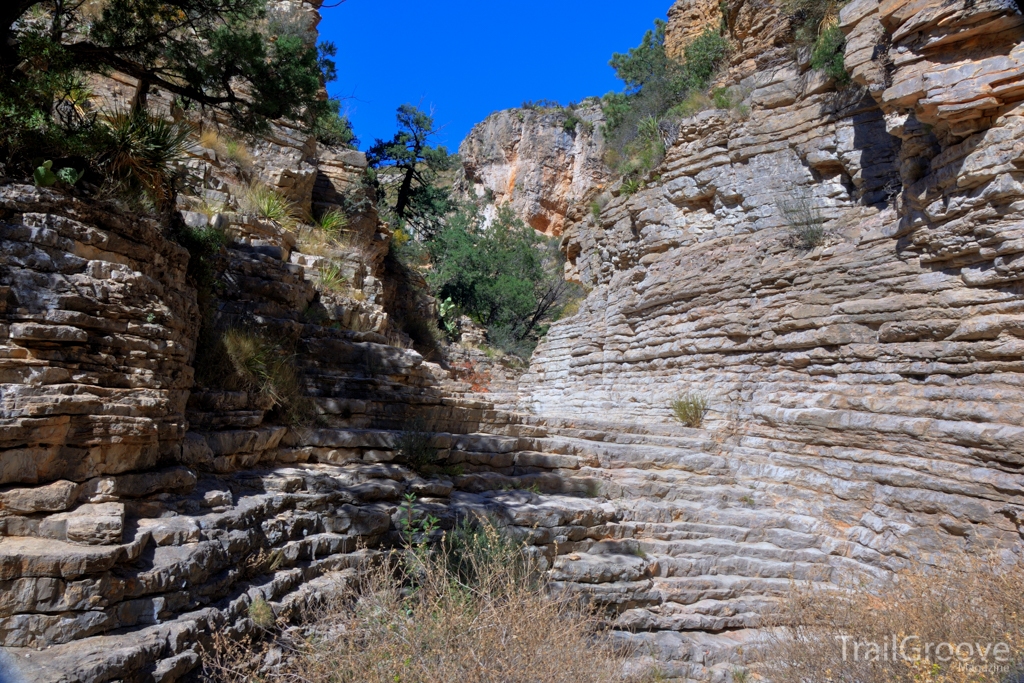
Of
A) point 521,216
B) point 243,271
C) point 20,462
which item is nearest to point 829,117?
point 243,271

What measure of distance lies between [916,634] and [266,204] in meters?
10.3

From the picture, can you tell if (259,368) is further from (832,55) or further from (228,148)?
(832,55)

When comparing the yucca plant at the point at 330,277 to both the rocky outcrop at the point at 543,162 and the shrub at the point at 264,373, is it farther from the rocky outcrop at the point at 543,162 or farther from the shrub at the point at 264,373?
the rocky outcrop at the point at 543,162

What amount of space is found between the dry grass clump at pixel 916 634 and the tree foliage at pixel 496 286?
602 inches

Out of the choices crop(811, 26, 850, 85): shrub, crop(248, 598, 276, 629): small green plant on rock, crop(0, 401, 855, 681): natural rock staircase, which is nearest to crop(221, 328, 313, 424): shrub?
crop(0, 401, 855, 681): natural rock staircase

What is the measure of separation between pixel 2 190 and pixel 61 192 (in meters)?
0.31

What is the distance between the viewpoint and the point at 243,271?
24.7 ft

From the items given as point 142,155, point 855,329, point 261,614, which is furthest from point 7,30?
point 855,329

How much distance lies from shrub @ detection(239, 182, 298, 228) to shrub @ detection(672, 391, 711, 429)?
7308 mm

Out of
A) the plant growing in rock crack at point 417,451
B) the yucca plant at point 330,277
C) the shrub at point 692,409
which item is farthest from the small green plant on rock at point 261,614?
the shrub at point 692,409

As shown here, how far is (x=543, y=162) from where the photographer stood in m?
32.4

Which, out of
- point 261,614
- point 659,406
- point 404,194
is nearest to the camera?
point 261,614

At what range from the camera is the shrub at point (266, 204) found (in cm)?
985

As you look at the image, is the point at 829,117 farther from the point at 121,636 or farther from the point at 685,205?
the point at 121,636
